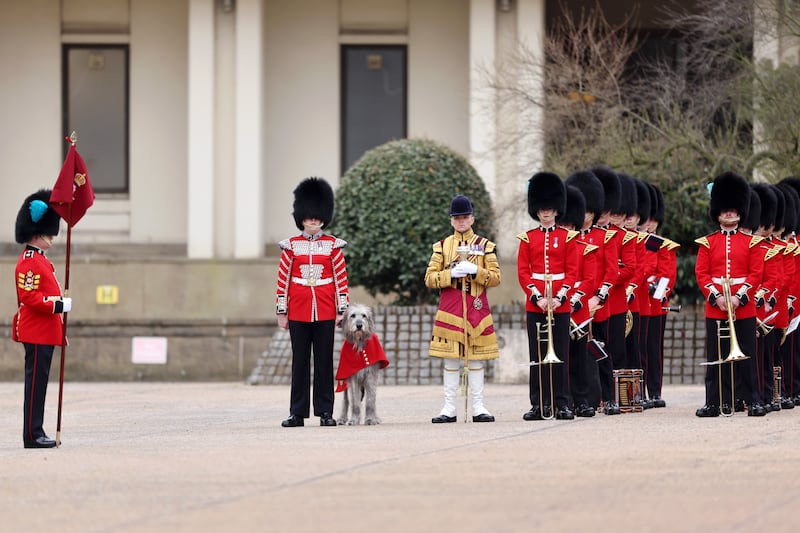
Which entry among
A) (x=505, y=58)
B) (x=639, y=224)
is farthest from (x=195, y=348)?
(x=639, y=224)

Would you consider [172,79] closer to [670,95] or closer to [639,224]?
[670,95]

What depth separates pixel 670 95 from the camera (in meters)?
22.9

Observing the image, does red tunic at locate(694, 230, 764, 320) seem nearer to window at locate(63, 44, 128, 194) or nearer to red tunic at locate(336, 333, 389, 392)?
red tunic at locate(336, 333, 389, 392)

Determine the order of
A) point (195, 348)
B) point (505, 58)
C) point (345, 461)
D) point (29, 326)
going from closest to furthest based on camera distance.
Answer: point (345, 461)
point (29, 326)
point (195, 348)
point (505, 58)

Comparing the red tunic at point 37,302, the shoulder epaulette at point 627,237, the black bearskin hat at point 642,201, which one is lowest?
the red tunic at point 37,302

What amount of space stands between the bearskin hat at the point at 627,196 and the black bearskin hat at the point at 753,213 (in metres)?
1.28

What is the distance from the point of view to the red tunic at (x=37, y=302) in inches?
480

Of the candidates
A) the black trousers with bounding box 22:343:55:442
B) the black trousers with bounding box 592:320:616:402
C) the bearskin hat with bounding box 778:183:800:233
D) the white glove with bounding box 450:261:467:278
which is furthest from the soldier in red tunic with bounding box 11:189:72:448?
the bearskin hat with bounding box 778:183:800:233

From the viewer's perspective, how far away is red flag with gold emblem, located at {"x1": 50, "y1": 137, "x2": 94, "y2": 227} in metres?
12.6

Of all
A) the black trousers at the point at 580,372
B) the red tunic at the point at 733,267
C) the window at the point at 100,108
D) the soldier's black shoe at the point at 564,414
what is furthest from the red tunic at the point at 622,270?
the window at the point at 100,108

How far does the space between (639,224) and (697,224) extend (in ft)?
16.4

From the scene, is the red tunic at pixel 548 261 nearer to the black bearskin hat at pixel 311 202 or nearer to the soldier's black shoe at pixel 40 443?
the black bearskin hat at pixel 311 202

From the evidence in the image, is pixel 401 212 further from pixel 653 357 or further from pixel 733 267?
pixel 733 267

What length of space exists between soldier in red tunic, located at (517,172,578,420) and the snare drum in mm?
1076
